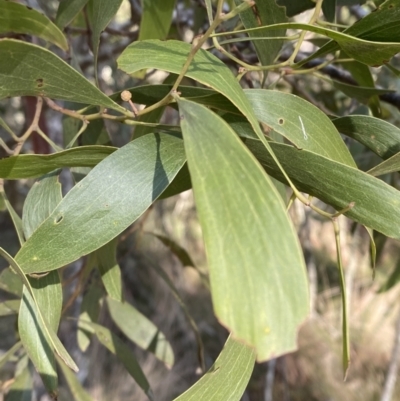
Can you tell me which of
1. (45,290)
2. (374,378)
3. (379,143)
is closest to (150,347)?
(45,290)

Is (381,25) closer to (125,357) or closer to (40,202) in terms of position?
(40,202)

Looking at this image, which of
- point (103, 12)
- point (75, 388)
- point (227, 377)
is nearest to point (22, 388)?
point (75, 388)

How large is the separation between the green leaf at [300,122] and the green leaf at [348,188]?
0.03 m

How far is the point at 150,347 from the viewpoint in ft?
2.40

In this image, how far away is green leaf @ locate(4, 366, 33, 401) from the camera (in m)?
0.63

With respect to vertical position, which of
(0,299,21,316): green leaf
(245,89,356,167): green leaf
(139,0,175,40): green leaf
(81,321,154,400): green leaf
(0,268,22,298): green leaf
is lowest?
(81,321,154,400): green leaf

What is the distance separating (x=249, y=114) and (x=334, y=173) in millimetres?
86

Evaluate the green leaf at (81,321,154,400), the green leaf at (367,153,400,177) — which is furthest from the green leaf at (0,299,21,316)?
the green leaf at (367,153,400,177)

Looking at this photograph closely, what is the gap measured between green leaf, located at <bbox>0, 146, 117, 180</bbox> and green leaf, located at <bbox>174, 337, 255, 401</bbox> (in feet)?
0.61

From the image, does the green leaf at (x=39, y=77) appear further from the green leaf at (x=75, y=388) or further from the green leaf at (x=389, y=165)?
the green leaf at (x=75, y=388)

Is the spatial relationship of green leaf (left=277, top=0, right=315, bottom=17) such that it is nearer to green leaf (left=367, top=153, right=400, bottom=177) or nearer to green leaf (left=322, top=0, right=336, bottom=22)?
green leaf (left=322, top=0, right=336, bottom=22)

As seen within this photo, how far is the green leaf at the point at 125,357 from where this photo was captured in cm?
60

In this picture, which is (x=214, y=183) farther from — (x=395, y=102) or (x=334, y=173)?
(x=395, y=102)

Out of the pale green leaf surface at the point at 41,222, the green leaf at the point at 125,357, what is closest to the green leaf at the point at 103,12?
the pale green leaf surface at the point at 41,222
